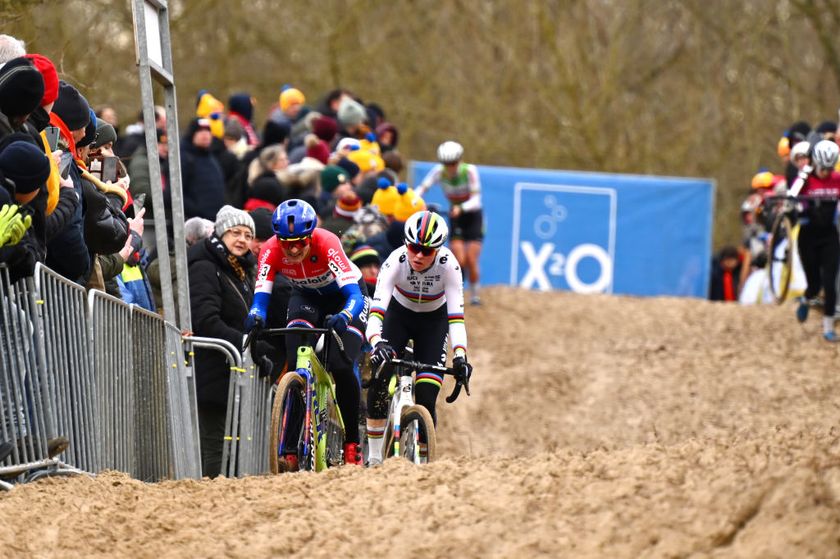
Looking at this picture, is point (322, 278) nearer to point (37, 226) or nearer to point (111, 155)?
point (111, 155)

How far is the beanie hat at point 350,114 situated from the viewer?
1939 cm

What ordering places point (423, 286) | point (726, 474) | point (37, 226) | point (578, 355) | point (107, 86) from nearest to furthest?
point (726, 474)
point (37, 226)
point (423, 286)
point (578, 355)
point (107, 86)

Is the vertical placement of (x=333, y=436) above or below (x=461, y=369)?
below

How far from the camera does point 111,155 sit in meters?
10.2

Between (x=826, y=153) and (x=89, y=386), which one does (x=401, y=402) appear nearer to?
(x=89, y=386)

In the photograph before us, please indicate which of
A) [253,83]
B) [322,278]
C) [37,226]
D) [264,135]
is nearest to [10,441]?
[37,226]

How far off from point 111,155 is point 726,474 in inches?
199

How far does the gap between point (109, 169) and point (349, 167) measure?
6707mm

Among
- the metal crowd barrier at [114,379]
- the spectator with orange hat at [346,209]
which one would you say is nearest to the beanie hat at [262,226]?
the spectator with orange hat at [346,209]

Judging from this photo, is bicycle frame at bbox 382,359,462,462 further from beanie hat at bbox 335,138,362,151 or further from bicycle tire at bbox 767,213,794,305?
bicycle tire at bbox 767,213,794,305

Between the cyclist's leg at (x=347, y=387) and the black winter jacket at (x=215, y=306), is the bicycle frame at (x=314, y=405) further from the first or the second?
the black winter jacket at (x=215, y=306)

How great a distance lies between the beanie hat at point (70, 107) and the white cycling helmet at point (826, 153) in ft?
33.6

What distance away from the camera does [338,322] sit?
33.6 ft

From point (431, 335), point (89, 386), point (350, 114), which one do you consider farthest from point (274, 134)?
point (89, 386)
